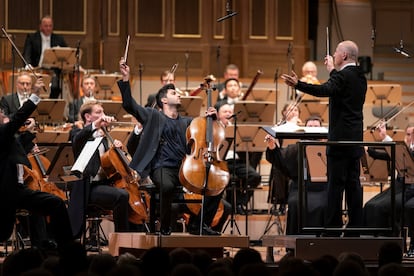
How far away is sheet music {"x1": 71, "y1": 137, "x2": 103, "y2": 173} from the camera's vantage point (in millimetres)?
7734

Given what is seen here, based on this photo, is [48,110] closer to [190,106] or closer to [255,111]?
[190,106]

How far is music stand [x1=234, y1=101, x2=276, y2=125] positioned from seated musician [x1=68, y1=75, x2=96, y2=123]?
191cm

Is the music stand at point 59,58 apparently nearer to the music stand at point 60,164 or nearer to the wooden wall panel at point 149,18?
the wooden wall panel at point 149,18

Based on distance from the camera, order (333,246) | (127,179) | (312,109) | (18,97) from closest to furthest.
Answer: (333,246)
(127,179)
(18,97)
(312,109)

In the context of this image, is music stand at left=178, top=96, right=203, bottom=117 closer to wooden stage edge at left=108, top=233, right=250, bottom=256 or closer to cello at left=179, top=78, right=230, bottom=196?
cello at left=179, top=78, right=230, bottom=196

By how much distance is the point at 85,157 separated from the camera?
306 inches

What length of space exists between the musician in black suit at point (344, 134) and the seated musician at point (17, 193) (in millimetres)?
1903

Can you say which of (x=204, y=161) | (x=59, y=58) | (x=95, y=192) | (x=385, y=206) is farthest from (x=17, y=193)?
(x=59, y=58)

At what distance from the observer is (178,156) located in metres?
8.20

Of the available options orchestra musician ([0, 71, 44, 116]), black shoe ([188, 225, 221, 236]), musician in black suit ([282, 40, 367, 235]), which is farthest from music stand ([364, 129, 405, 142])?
orchestra musician ([0, 71, 44, 116])

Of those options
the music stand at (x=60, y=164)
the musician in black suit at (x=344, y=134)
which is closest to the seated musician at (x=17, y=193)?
the music stand at (x=60, y=164)

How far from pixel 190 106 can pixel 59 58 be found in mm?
2523

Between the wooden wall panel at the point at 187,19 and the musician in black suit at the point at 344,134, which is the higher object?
the wooden wall panel at the point at 187,19

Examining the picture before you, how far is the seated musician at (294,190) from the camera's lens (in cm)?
857
